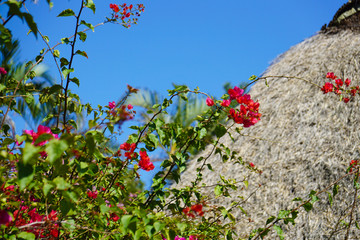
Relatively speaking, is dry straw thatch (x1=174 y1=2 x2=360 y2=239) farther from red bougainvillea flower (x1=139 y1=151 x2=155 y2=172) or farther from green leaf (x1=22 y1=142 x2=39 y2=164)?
green leaf (x1=22 y1=142 x2=39 y2=164)

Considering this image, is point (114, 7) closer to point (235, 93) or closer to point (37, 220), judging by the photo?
point (235, 93)

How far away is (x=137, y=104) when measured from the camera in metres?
6.16

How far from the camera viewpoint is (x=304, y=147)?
3.30 metres

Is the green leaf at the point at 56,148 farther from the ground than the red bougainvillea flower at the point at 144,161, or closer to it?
closer to it

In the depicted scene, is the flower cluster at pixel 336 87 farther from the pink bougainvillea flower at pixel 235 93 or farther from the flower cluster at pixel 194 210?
the flower cluster at pixel 194 210

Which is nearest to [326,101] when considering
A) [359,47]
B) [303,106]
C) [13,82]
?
[303,106]

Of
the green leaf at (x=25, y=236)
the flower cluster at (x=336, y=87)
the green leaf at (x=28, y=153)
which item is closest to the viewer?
the green leaf at (x=28, y=153)

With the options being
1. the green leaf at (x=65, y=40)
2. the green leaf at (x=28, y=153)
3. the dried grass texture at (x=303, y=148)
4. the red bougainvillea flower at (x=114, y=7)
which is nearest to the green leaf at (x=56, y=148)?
the green leaf at (x=28, y=153)

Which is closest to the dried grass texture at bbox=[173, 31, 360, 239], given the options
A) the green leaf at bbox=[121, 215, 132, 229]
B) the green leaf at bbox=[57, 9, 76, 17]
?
the green leaf at bbox=[121, 215, 132, 229]

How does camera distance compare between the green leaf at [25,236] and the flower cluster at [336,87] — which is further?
the flower cluster at [336,87]

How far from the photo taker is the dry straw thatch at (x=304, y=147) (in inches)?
104

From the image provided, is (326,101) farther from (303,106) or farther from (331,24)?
(331,24)

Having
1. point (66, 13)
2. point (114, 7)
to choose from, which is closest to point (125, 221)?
point (66, 13)

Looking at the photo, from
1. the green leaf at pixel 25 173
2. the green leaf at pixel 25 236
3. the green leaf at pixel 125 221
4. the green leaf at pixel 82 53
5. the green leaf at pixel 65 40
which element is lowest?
the green leaf at pixel 125 221
